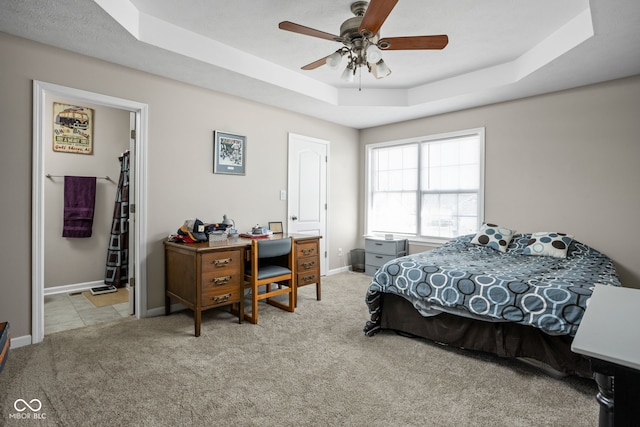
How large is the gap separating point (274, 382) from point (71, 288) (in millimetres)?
3565

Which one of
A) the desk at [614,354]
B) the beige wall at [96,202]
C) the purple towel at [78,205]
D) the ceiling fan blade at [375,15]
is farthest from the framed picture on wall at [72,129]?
the desk at [614,354]

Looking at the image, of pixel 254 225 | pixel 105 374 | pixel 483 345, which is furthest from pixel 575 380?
pixel 254 225

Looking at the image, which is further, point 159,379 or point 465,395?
point 159,379

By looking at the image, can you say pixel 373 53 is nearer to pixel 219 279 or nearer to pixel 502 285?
pixel 502 285

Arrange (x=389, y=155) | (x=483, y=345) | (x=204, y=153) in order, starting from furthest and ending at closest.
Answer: (x=389, y=155) → (x=204, y=153) → (x=483, y=345)

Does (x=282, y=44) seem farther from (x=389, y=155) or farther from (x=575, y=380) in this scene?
(x=575, y=380)

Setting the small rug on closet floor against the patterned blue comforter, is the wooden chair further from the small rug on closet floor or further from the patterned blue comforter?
the small rug on closet floor

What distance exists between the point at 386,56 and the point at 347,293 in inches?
109

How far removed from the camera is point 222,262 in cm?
296

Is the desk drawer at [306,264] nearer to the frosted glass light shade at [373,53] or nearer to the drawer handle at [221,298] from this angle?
the drawer handle at [221,298]

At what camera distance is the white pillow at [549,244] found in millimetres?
3305

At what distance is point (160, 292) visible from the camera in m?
3.36

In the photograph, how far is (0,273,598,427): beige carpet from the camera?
176cm

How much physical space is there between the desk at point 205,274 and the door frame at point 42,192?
0.25 m
